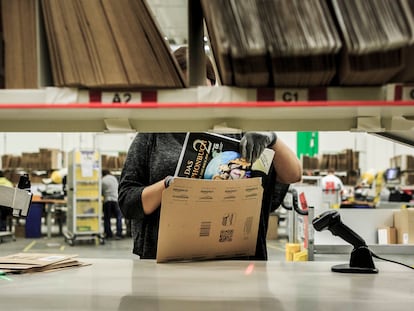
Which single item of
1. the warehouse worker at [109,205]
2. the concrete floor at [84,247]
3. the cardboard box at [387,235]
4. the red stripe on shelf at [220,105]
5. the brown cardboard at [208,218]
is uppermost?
the red stripe on shelf at [220,105]

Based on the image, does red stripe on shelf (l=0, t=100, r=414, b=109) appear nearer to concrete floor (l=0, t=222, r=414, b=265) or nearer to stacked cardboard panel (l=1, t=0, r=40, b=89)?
stacked cardboard panel (l=1, t=0, r=40, b=89)

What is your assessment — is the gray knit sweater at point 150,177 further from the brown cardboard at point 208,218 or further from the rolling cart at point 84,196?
the rolling cart at point 84,196

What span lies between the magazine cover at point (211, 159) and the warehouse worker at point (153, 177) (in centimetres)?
7

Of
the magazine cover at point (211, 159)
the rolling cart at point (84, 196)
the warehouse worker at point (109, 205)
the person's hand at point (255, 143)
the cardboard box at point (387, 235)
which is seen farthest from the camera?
the warehouse worker at point (109, 205)

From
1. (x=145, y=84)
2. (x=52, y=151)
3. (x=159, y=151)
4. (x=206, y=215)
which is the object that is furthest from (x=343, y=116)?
(x=52, y=151)

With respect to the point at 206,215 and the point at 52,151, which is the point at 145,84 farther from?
the point at 52,151

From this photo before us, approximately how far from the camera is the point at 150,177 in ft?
6.01

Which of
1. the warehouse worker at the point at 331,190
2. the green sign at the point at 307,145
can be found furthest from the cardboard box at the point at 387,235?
the green sign at the point at 307,145

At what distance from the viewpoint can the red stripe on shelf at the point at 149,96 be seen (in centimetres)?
90

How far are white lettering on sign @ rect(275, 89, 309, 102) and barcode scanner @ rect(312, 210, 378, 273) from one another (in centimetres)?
75

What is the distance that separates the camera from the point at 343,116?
1012 mm

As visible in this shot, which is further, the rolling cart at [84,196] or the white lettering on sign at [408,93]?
the rolling cart at [84,196]

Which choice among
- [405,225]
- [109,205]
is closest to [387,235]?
[405,225]

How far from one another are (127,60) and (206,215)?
773mm
